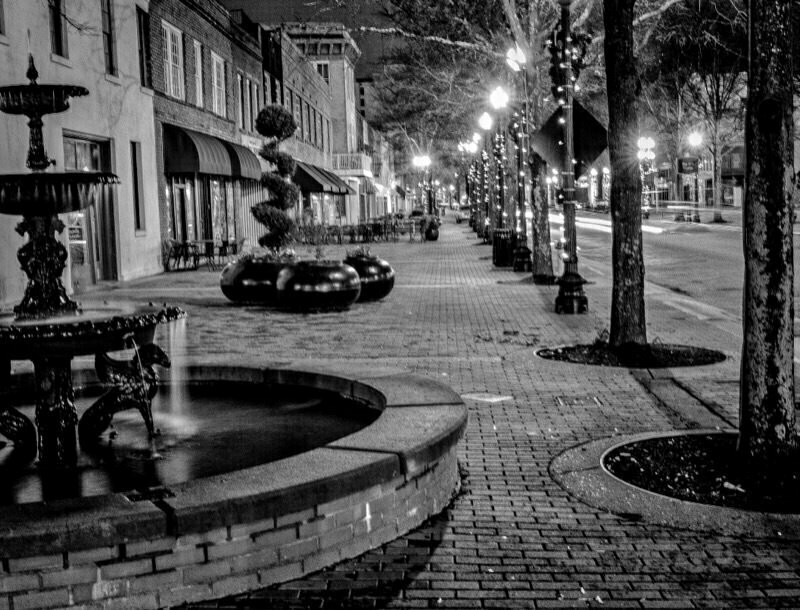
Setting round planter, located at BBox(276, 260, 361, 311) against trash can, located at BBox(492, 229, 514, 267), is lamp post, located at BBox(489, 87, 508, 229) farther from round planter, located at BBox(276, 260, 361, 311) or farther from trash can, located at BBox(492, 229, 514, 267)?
round planter, located at BBox(276, 260, 361, 311)

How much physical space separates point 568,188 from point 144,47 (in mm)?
15126

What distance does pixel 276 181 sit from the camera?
66.2 ft

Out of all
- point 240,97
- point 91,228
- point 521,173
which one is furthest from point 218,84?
point 521,173

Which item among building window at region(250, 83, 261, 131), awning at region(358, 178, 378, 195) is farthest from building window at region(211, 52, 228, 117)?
awning at region(358, 178, 378, 195)

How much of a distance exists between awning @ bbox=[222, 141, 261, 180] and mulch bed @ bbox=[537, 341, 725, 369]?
75.6ft

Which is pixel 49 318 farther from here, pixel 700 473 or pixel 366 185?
pixel 366 185

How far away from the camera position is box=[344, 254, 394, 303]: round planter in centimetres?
1855

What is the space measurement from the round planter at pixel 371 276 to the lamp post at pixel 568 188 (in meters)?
3.68

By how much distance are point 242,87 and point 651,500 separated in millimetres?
34840

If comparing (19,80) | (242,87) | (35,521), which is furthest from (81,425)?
(242,87)

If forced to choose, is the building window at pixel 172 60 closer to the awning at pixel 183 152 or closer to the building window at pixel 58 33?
the awning at pixel 183 152

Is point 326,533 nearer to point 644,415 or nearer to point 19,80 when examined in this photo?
point 644,415

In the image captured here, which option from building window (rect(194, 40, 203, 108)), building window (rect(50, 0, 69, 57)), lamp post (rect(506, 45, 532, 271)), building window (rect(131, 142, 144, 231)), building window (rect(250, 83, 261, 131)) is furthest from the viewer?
building window (rect(250, 83, 261, 131))

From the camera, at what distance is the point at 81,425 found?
6973mm
